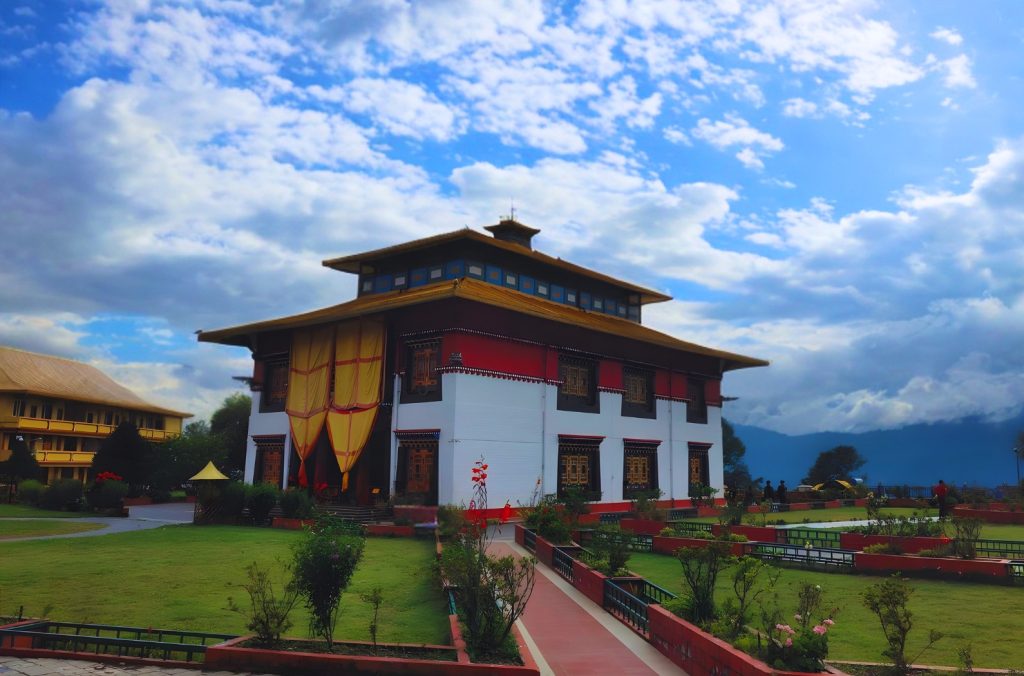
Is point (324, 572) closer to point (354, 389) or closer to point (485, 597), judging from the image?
point (485, 597)

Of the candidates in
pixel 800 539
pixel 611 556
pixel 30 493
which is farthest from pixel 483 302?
pixel 30 493

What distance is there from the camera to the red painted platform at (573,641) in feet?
27.3

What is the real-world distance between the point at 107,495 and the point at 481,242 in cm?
1846

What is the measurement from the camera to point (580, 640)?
31.4 feet

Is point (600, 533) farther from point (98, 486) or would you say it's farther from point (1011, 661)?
point (98, 486)

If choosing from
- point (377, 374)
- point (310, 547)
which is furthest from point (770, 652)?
→ point (377, 374)

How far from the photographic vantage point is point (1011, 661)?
8148 millimetres

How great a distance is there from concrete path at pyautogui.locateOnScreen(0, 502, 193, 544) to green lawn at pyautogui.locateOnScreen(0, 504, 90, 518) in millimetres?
980

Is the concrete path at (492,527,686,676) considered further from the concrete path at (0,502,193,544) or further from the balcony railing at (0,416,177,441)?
the balcony railing at (0,416,177,441)

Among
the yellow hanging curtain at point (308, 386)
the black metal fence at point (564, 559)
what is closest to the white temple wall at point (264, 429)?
the yellow hanging curtain at point (308, 386)

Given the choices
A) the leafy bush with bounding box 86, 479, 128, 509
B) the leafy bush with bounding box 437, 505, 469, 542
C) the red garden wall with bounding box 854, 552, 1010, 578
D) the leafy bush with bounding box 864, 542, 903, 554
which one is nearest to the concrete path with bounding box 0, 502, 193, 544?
the leafy bush with bounding box 86, 479, 128, 509

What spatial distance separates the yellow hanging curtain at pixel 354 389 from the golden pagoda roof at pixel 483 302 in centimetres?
108

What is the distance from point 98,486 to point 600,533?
990 inches

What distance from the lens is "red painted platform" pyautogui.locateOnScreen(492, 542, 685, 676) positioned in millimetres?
8328
